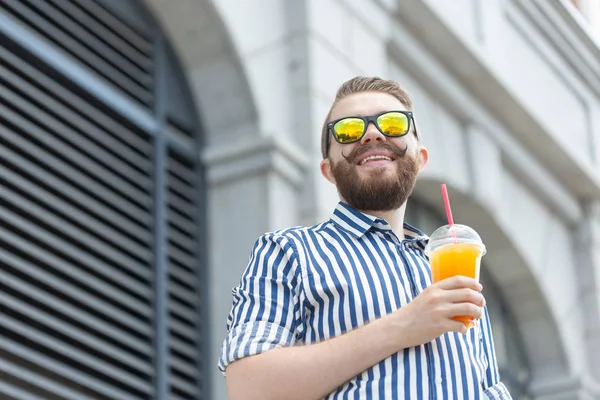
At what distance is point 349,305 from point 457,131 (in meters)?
7.02

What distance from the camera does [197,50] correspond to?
23.2ft

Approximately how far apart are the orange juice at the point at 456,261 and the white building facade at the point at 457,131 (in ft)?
12.9

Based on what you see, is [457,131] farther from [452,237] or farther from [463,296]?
[463,296]

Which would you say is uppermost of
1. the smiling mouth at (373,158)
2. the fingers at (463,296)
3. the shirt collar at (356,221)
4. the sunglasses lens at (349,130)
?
the sunglasses lens at (349,130)

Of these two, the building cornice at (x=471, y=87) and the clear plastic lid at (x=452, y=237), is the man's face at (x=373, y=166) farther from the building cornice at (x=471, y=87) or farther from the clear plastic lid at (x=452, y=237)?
the building cornice at (x=471, y=87)

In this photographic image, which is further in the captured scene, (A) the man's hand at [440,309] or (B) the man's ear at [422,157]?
(B) the man's ear at [422,157]

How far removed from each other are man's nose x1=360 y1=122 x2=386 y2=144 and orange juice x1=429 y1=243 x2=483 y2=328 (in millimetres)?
406

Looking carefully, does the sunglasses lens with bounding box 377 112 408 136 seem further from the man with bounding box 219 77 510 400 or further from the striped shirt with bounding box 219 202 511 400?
the striped shirt with bounding box 219 202 511 400

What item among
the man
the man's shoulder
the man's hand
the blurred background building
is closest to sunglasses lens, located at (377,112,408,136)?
the man

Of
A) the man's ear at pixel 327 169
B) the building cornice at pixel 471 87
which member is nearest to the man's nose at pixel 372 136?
the man's ear at pixel 327 169

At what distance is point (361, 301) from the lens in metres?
2.81

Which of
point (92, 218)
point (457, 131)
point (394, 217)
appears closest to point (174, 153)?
point (92, 218)

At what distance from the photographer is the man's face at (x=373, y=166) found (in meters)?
2.96

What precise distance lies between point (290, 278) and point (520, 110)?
7.51 m
